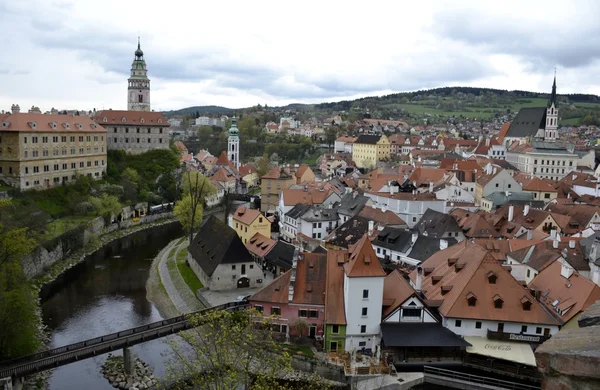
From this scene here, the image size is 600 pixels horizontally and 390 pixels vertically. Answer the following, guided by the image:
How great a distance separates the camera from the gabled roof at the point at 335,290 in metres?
27.9

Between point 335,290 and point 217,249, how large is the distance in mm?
13832

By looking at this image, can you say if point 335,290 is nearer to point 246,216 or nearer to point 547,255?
point 547,255

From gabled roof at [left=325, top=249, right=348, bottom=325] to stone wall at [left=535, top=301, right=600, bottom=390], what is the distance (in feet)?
75.7

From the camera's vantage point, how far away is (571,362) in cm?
483

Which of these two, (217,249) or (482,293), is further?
(217,249)

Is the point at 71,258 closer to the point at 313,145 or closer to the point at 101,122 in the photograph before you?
the point at 101,122

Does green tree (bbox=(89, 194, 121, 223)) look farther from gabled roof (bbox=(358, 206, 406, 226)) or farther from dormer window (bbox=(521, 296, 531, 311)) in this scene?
dormer window (bbox=(521, 296, 531, 311))

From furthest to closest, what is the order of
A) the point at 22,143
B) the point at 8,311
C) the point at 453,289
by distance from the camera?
the point at 22,143 → the point at 453,289 → the point at 8,311

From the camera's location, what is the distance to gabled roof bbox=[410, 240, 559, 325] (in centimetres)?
2689

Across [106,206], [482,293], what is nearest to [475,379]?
[482,293]

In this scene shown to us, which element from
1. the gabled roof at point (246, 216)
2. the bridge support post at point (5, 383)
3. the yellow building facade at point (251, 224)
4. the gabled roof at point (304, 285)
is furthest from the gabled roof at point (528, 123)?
the bridge support post at point (5, 383)

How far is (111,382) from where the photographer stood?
85.0ft

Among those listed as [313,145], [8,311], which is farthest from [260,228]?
[313,145]

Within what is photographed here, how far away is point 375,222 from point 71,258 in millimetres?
28679
